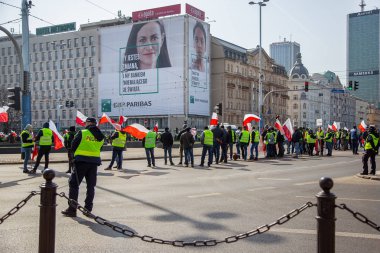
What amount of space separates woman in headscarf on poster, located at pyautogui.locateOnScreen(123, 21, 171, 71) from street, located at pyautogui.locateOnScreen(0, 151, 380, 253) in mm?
67930

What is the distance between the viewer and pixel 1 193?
11312 mm

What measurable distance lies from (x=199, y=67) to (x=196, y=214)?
249 ft

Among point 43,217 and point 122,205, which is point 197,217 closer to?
point 122,205

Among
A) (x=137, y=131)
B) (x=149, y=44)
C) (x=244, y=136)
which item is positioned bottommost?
(x=244, y=136)

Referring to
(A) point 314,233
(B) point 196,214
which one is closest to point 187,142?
(B) point 196,214

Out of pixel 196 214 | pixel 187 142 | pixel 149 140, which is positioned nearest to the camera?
pixel 196 214

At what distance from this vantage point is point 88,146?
8.88m

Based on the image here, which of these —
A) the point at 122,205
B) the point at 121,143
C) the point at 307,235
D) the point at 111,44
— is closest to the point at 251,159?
the point at 121,143

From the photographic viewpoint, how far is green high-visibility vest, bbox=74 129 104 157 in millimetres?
8820

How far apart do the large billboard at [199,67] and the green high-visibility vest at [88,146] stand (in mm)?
71647

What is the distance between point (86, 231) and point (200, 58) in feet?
254

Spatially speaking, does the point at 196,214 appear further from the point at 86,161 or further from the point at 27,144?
the point at 27,144

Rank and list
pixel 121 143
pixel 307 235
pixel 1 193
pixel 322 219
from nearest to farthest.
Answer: pixel 322 219 → pixel 307 235 → pixel 1 193 → pixel 121 143

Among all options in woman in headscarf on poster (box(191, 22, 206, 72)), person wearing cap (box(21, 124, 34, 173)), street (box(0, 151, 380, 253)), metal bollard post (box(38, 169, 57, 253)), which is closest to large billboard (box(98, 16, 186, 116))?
woman in headscarf on poster (box(191, 22, 206, 72))
